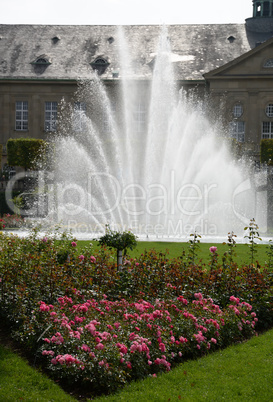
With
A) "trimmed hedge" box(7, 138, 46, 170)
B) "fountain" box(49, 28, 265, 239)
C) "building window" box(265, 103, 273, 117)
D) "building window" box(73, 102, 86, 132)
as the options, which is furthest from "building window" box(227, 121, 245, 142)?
"trimmed hedge" box(7, 138, 46, 170)

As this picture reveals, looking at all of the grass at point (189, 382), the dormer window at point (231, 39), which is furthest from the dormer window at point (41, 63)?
the grass at point (189, 382)

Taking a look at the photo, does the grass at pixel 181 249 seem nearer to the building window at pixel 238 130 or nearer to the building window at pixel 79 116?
the building window at pixel 238 130

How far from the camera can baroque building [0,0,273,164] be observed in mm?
41625

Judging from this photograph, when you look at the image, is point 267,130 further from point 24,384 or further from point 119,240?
point 24,384

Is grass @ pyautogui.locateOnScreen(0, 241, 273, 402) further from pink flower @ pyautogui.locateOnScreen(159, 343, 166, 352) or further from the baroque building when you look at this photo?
the baroque building

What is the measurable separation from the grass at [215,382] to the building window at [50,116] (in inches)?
1535

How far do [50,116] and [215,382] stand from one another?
132 ft

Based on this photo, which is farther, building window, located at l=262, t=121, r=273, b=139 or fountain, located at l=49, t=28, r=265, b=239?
building window, located at l=262, t=121, r=273, b=139

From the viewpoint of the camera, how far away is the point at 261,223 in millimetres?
28312

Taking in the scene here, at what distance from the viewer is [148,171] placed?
24.5 meters

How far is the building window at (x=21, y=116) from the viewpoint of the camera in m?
45.3

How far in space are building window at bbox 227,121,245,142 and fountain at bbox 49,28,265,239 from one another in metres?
1.28

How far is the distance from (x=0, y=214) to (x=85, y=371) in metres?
25.9

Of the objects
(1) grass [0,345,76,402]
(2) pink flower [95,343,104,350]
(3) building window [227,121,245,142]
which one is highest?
(3) building window [227,121,245,142]
